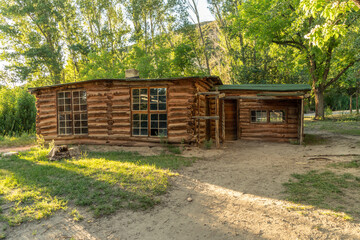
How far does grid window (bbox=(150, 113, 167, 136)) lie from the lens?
34.1 feet

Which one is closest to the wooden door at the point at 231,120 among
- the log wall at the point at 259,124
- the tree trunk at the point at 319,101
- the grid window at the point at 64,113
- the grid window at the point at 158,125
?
the log wall at the point at 259,124

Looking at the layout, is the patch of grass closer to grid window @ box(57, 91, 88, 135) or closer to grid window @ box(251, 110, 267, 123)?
grid window @ box(251, 110, 267, 123)

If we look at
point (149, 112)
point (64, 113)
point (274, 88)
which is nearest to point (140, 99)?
point (149, 112)

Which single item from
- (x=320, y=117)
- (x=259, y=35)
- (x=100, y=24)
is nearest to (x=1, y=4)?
(x=100, y=24)

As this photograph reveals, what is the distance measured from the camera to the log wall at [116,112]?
398 inches

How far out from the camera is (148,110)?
10.4 metres

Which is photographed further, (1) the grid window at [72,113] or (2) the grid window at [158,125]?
(1) the grid window at [72,113]

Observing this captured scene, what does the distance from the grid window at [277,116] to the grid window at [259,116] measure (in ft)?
1.33

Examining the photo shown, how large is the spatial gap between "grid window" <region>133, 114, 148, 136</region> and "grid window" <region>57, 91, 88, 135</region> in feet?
9.27

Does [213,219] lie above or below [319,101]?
below

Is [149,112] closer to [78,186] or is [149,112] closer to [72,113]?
[72,113]

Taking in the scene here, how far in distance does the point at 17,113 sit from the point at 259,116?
18.1 m

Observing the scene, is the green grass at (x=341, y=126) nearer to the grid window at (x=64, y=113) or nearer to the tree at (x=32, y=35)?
the grid window at (x=64, y=113)

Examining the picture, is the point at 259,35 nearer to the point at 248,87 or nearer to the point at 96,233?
the point at 248,87
